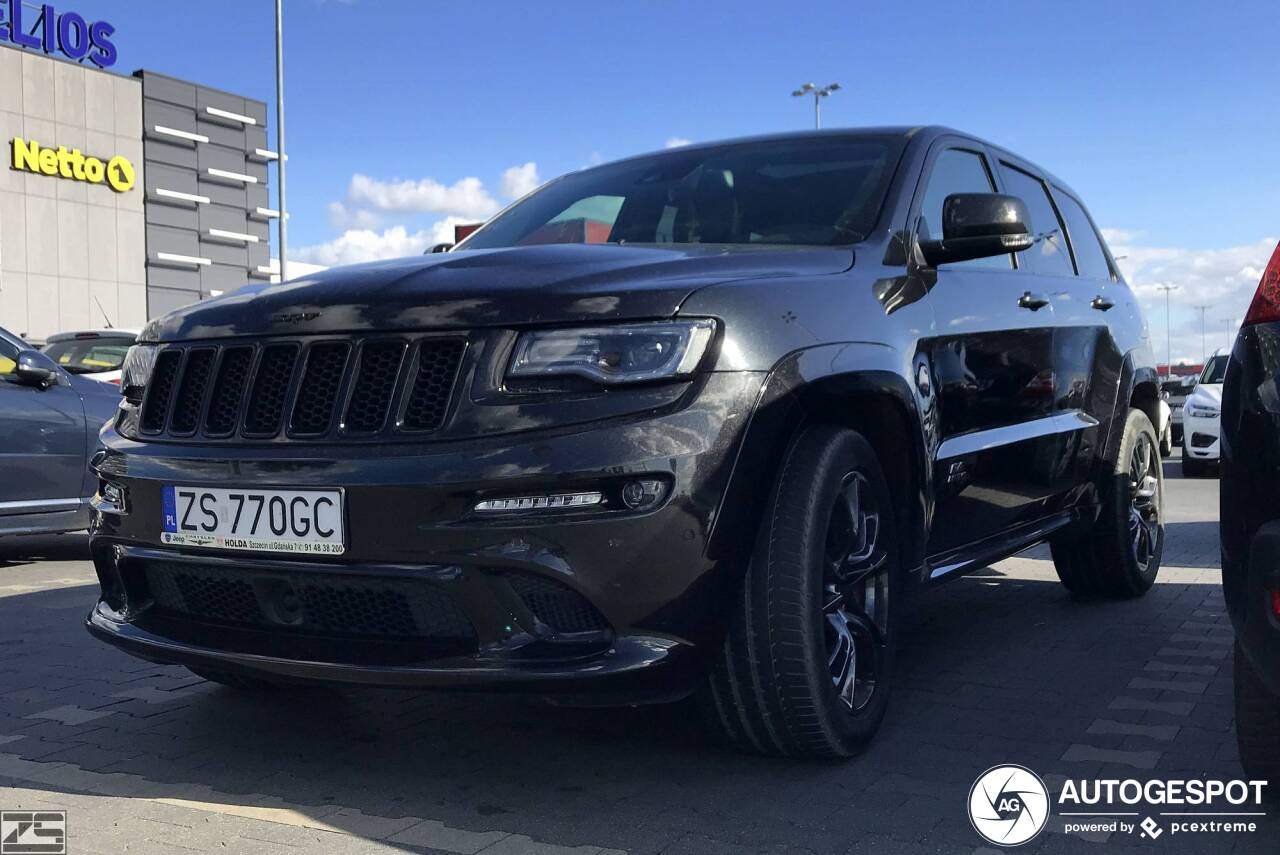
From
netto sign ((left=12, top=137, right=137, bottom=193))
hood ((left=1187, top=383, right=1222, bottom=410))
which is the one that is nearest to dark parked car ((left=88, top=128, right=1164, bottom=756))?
hood ((left=1187, top=383, right=1222, bottom=410))

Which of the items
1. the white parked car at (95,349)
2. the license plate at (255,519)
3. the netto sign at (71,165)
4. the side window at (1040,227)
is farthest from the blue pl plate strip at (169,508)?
the netto sign at (71,165)

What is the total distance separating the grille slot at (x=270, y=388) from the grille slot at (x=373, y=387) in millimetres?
195

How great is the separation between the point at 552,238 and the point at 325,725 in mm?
1698

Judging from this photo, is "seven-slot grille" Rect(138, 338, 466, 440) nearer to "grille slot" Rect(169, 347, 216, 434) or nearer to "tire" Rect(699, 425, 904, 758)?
"grille slot" Rect(169, 347, 216, 434)

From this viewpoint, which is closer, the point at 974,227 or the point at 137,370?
the point at 137,370

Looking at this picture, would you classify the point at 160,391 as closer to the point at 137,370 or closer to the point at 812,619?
the point at 137,370

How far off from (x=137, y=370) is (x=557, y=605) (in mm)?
1416

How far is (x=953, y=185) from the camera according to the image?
4305 millimetres

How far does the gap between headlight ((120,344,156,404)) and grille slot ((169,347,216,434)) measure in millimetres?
168

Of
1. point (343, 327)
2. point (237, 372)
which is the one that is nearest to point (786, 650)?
point (343, 327)

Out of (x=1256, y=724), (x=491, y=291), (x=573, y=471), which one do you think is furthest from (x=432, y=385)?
(x=1256, y=724)

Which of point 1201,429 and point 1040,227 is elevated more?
point 1040,227

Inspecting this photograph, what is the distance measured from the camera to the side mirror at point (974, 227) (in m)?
3.72

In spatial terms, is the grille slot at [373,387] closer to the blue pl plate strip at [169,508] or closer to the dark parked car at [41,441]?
the blue pl plate strip at [169,508]
